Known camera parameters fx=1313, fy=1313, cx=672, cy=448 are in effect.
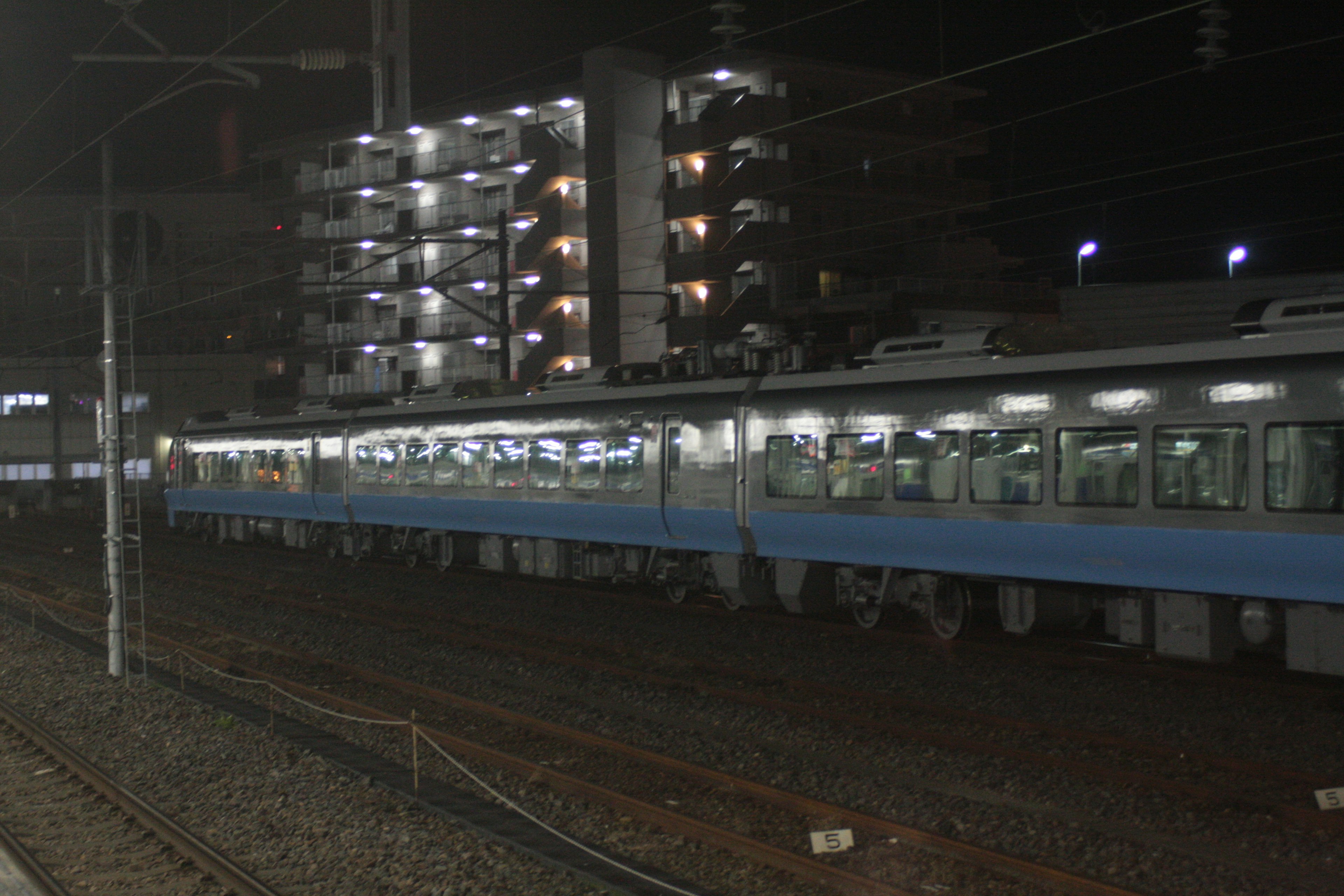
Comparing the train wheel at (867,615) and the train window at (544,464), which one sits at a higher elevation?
the train window at (544,464)

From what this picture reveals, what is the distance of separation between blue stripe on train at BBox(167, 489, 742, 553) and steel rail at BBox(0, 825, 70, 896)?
9.00 meters

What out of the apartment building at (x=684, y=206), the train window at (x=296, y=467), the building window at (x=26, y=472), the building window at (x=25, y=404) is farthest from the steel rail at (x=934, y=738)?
the building window at (x=26, y=472)

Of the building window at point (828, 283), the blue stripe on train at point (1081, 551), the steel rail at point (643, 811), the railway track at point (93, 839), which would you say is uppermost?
the building window at point (828, 283)

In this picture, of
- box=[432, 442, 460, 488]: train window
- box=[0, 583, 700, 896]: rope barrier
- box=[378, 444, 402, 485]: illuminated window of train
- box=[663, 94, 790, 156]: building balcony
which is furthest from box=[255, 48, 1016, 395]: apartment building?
box=[0, 583, 700, 896]: rope barrier

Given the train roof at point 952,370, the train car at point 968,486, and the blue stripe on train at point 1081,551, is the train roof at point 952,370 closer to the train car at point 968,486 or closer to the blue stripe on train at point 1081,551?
the train car at point 968,486

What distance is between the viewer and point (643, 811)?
7.97 m

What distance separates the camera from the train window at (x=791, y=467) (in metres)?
14.5

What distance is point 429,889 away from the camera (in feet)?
22.6

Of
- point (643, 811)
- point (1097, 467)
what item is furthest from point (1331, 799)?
point (1097, 467)

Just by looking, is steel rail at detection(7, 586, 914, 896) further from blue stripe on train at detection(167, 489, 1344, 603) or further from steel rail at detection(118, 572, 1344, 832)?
Result: blue stripe on train at detection(167, 489, 1344, 603)

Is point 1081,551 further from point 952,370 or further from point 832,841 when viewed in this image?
point 832,841

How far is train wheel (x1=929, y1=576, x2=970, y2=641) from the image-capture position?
533 inches

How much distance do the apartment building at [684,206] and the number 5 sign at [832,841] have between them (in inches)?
1274

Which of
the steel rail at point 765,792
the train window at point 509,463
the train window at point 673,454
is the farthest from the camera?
the train window at point 509,463
